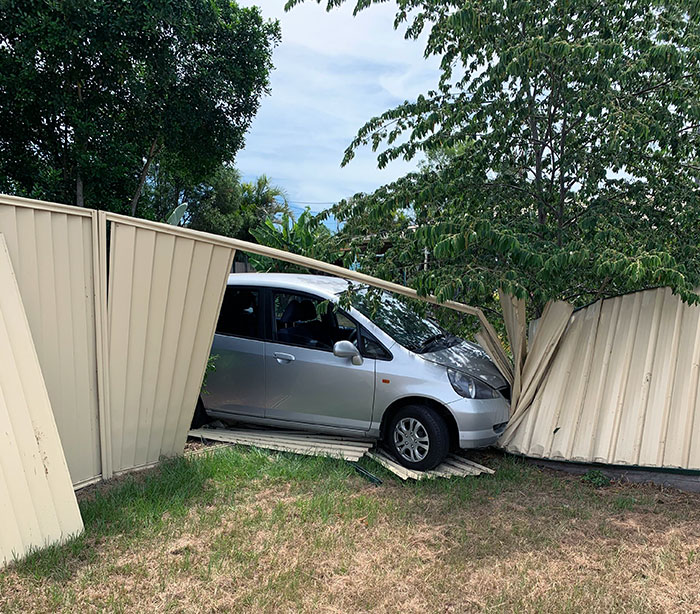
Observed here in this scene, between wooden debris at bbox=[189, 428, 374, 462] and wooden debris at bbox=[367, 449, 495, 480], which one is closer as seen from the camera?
wooden debris at bbox=[367, 449, 495, 480]

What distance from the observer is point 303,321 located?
5.84 metres

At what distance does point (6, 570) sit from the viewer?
3.22m

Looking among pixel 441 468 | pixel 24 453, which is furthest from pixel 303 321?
pixel 24 453

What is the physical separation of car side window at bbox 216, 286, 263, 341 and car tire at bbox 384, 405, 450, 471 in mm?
1716

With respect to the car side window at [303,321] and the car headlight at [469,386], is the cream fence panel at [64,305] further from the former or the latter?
the car headlight at [469,386]

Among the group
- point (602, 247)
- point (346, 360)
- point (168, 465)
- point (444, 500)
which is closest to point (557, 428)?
point (444, 500)

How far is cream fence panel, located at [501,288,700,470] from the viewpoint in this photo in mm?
4500

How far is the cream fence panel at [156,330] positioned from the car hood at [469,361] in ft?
6.76

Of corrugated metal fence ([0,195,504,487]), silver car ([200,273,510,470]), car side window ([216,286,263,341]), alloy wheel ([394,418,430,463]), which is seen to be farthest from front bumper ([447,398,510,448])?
car side window ([216,286,263,341])

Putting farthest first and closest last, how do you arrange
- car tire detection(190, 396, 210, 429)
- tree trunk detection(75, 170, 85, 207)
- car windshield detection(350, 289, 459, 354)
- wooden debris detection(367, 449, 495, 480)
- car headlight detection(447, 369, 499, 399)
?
tree trunk detection(75, 170, 85, 207), car tire detection(190, 396, 210, 429), car windshield detection(350, 289, 459, 354), car headlight detection(447, 369, 499, 399), wooden debris detection(367, 449, 495, 480)

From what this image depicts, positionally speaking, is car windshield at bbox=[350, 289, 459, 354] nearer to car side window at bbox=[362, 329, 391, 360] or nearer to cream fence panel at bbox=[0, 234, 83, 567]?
car side window at bbox=[362, 329, 391, 360]

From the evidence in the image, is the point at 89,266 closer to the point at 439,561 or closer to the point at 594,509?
the point at 439,561

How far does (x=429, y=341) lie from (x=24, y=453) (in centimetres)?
364

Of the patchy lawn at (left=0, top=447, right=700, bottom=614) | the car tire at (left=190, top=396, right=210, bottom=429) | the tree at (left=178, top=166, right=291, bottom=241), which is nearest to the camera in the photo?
the patchy lawn at (left=0, top=447, right=700, bottom=614)
